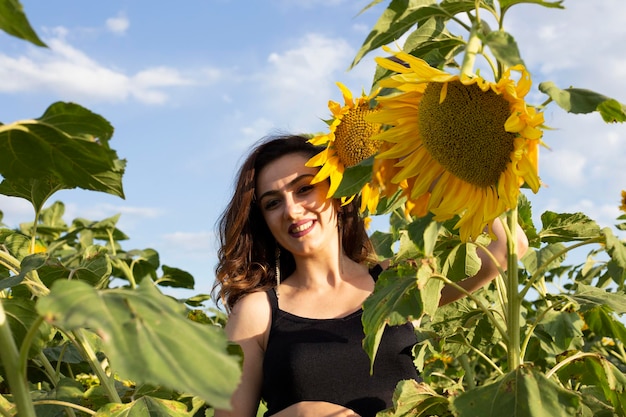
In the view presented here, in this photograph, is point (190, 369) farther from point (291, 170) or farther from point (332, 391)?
point (291, 170)

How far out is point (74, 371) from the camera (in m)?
3.04

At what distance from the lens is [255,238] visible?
3.02 m

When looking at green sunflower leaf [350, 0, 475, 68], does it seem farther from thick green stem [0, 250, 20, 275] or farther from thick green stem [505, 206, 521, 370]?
thick green stem [0, 250, 20, 275]

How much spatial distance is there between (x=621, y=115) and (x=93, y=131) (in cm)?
86

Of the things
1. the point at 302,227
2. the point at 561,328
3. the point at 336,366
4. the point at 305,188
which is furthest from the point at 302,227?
the point at 561,328

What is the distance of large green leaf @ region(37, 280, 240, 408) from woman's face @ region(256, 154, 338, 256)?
5.56 feet

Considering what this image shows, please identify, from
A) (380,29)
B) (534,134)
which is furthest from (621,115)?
(380,29)

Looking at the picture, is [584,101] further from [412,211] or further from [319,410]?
[319,410]

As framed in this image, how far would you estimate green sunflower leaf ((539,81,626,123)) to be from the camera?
4.15ft

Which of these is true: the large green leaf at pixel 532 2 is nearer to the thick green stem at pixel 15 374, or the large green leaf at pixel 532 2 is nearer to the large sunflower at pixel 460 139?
the large sunflower at pixel 460 139

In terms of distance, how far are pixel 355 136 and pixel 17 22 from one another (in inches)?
54.1

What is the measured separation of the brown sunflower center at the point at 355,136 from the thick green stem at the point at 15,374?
132cm

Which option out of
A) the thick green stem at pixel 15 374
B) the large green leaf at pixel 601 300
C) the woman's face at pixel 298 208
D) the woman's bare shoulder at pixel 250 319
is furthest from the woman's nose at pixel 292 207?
the thick green stem at pixel 15 374

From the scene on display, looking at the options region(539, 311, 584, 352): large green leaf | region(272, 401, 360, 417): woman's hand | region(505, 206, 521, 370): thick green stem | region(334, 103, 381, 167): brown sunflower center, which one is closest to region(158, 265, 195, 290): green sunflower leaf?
region(272, 401, 360, 417): woman's hand
